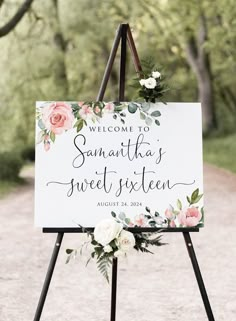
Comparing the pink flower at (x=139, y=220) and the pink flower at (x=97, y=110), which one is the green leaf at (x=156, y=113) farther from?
the pink flower at (x=139, y=220)

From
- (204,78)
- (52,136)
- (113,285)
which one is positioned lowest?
(113,285)

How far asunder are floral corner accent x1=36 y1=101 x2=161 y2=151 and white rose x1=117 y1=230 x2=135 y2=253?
1.72 ft

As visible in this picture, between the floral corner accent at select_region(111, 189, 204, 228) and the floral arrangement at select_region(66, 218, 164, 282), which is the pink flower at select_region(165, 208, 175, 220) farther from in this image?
the floral arrangement at select_region(66, 218, 164, 282)

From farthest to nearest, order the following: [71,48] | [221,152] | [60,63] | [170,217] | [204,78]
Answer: [71,48]
[204,78]
[60,63]
[221,152]
[170,217]

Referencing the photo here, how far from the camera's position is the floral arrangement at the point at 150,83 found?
3.21 meters

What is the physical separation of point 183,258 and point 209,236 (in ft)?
4.20

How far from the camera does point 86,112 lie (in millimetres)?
3188

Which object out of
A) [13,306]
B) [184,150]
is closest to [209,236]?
[13,306]

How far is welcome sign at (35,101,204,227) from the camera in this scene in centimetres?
316

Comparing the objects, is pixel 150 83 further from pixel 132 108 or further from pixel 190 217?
pixel 190 217

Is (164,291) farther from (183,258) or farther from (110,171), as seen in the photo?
(110,171)

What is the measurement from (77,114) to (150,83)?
377 mm

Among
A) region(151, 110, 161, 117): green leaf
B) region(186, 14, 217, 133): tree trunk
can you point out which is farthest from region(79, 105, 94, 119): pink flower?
region(186, 14, 217, 133): tree trunk

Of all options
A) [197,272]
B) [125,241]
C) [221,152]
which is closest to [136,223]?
[125,241]
